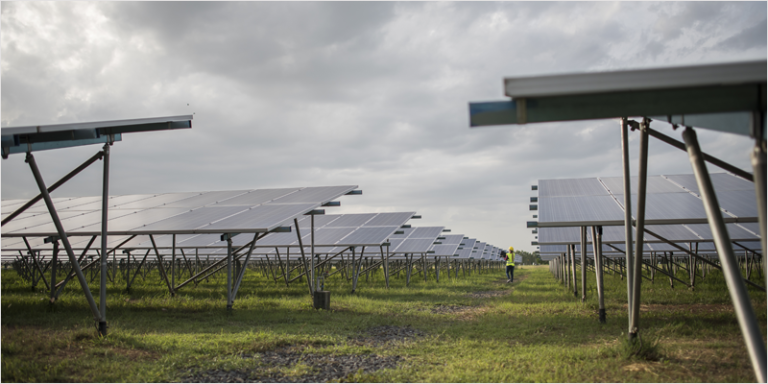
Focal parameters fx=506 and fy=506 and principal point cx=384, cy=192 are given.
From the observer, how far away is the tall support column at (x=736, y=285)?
3.19 meters

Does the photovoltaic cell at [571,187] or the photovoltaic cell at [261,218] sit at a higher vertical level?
the photovoltaic cell at [571,187]

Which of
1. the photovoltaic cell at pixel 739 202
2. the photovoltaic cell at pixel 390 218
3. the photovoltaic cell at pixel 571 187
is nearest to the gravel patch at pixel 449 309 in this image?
the photovoltaic cell at pixel 571 187

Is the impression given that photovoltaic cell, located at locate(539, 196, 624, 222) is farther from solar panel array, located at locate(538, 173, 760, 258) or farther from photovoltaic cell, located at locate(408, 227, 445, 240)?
photovoltaic cell, located at locate(408, 227, 445, 240)

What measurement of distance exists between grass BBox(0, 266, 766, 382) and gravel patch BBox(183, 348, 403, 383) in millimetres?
132

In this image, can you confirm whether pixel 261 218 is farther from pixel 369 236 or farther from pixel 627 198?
pixel 627 198

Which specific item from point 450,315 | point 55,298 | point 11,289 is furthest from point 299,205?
point 11,289

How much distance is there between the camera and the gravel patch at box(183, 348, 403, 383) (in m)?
5.40

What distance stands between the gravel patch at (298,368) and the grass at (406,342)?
132 mm

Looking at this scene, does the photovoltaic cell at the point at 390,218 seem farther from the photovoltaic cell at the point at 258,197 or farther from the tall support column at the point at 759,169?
the tall support column at the point at 759,169

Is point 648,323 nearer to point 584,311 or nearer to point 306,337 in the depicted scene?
point 584,311

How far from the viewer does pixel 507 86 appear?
301 cm

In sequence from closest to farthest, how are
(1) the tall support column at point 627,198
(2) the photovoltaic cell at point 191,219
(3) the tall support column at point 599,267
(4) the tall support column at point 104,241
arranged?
(1) the tall support column at point 627,198, (4) the tall support column at point 104,241, (3) the tall support column at point 599,267, (2) the photovoltaic cell at point 191,219

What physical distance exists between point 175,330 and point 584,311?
25.9 feet

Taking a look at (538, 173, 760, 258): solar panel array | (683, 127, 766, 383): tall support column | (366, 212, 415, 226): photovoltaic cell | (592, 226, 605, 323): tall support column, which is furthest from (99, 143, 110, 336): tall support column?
(366, 212, 415, 226): photovoltaic cell
